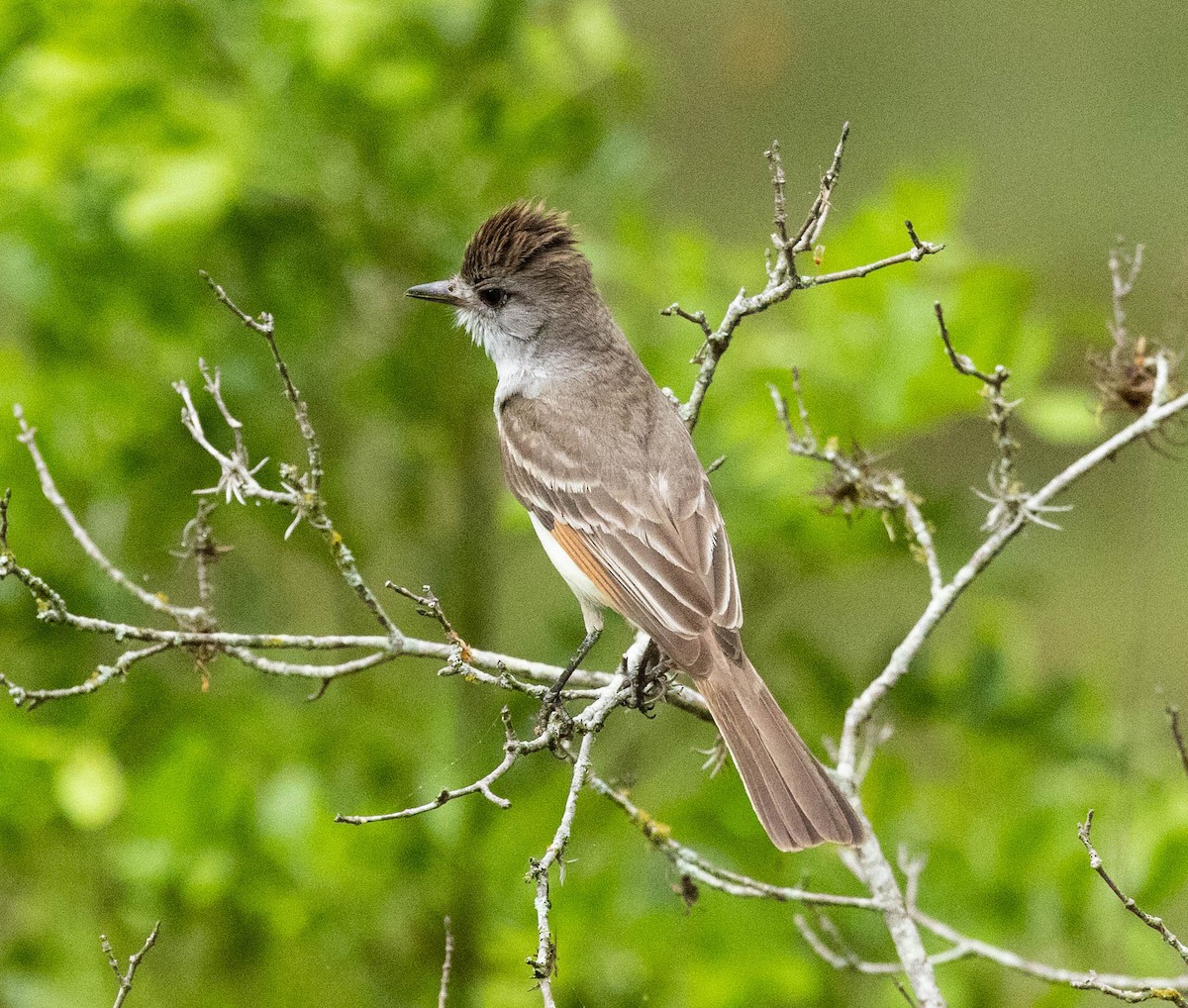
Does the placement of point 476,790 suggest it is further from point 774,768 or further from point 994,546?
point 994,546

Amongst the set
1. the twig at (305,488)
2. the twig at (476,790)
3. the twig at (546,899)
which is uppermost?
the twig at (305,488)

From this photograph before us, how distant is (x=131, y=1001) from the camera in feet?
16.3

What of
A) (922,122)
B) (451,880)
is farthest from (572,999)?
(922,122)

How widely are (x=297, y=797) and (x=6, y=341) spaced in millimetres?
2087

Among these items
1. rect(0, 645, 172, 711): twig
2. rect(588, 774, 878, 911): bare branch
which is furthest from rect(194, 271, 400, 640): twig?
rect(588, 774, 878, 911): bare branch

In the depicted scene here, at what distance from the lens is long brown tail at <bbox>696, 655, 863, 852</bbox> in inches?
144

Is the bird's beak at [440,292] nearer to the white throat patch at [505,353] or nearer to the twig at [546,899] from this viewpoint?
the white throat patch at [505,353]

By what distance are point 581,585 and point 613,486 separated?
0.33 m

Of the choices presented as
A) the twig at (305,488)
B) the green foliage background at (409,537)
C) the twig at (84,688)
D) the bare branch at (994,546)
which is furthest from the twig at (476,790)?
the green foliage background at (409,537)

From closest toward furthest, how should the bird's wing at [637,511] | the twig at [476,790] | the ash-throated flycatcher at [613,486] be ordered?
the twig at [476,790], the ash-throated flycatcher at [613,486], the bird's wing at [637,511]

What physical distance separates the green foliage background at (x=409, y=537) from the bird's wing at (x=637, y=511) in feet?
0.87

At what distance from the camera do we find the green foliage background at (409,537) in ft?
15.5

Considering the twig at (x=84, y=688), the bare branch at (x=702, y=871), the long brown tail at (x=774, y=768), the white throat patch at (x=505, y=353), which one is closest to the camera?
the twig at (x=84, y=688)

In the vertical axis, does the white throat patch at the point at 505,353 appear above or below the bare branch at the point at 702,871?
above
